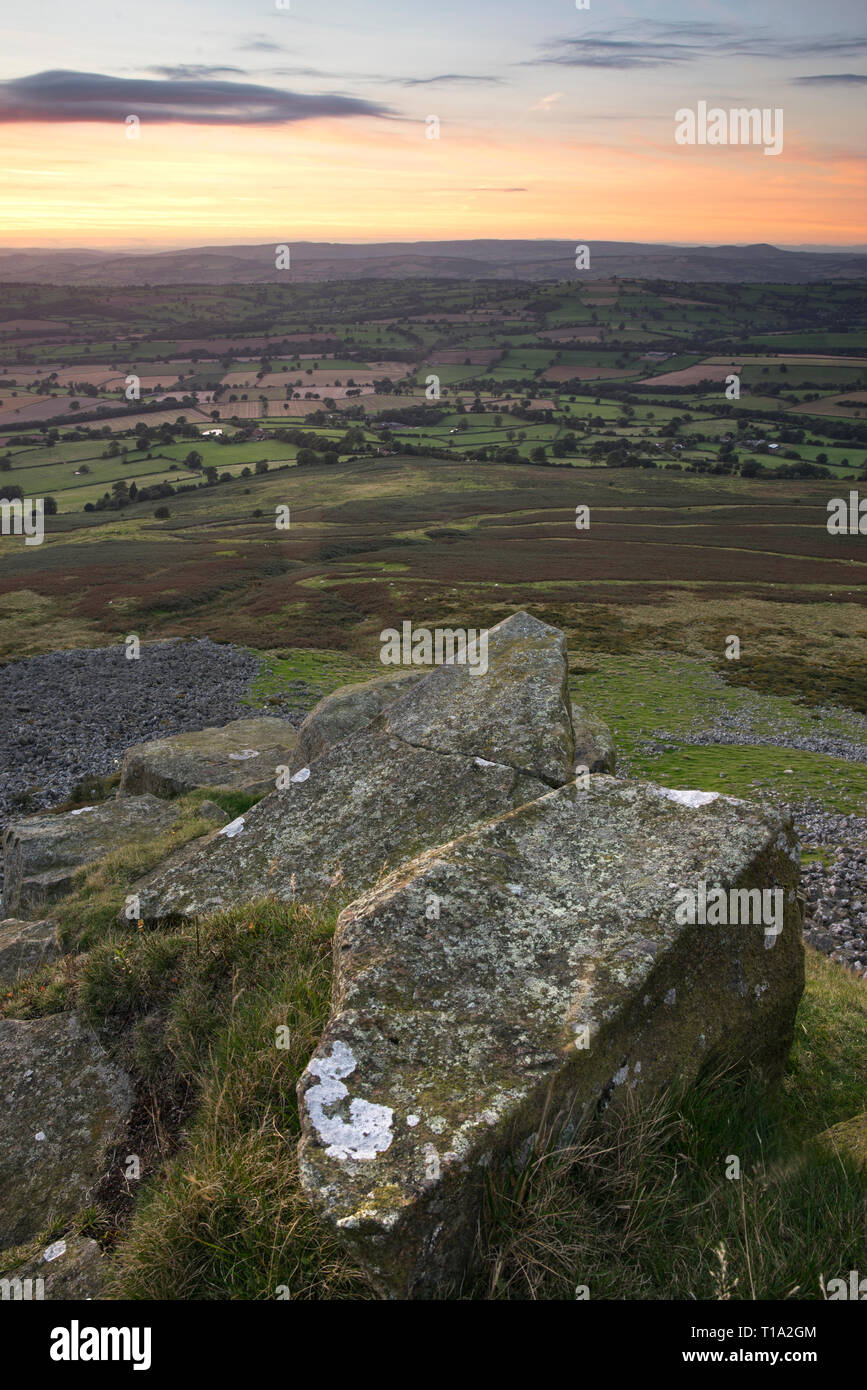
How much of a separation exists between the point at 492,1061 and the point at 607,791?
320cm

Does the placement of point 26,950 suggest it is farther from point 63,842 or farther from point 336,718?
point 336,718

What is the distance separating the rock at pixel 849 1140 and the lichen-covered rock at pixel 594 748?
1228 centimetres

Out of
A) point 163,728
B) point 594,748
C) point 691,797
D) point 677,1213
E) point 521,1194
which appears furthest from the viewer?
point 163,728

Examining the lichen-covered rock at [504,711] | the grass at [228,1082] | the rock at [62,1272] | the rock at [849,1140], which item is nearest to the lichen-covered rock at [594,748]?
the lichen-covered rock at [504,711]

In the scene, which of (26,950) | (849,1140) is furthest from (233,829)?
(849,1140)

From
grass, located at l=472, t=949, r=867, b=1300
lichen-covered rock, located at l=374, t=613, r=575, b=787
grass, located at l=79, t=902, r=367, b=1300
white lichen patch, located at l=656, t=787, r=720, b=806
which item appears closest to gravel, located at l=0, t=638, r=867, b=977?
lichen-covered rock, located at l=374, t=613, r=575, b=787

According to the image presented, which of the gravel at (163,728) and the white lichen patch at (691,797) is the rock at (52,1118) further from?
the gravel at (163,728)

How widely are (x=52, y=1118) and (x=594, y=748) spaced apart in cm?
1526

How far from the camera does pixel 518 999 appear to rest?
5324 millimetres

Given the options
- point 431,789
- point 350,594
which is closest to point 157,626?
point 350,594

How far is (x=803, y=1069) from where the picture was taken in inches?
274

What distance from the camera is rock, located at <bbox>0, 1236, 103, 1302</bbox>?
479 centimetres

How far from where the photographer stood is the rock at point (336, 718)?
1827cm
